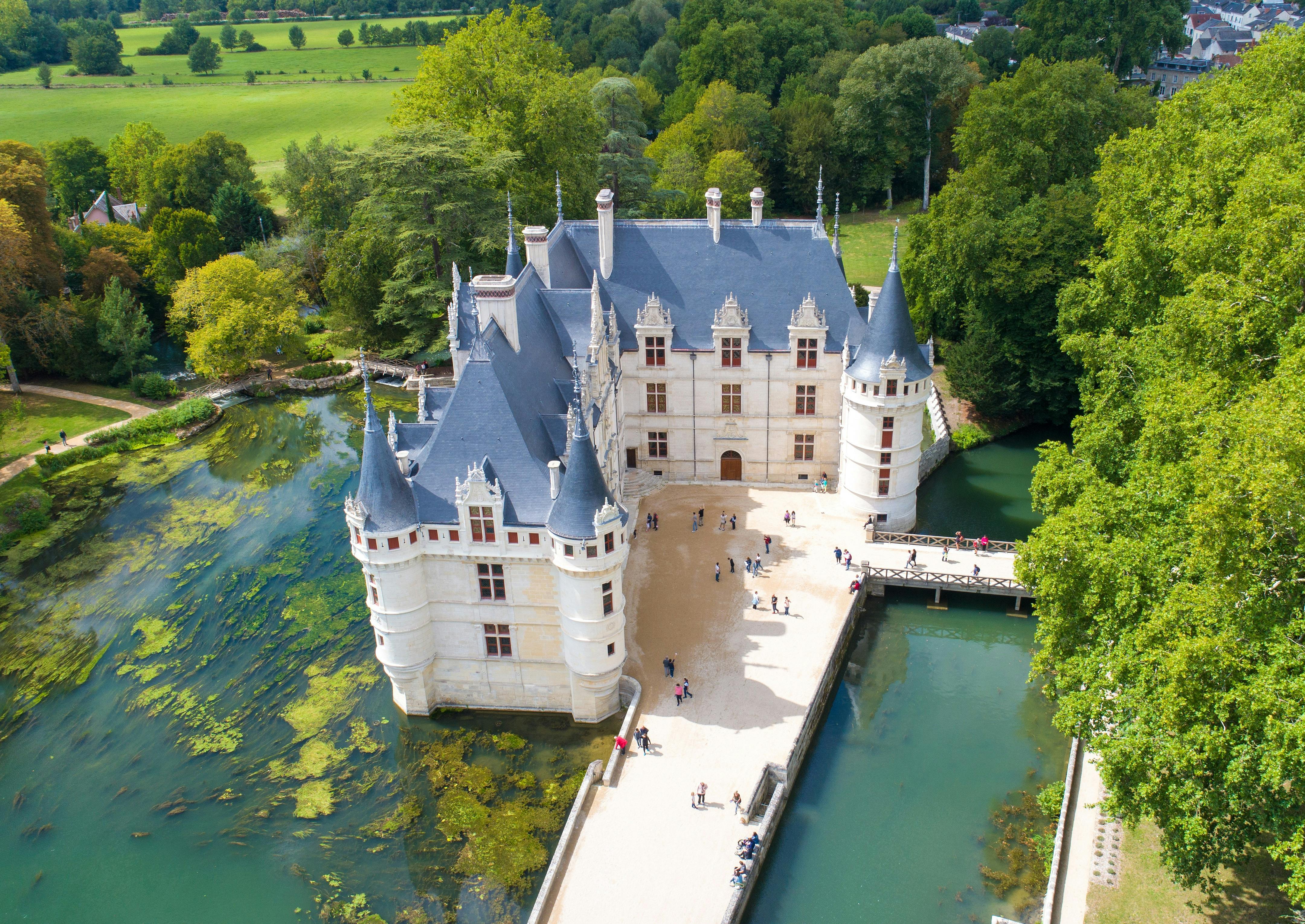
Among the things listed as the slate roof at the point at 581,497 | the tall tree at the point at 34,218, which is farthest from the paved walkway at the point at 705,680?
the tall tree at the point at 34,218

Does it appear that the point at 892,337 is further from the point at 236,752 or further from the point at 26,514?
the point at 26,514

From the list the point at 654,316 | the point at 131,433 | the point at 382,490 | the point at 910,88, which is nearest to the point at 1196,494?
the point at 382,490

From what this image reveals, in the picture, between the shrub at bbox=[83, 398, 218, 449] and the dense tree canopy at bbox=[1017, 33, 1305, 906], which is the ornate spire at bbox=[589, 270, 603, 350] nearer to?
the dense tree canopy at bbox=[1017, 33, 1305, 906]

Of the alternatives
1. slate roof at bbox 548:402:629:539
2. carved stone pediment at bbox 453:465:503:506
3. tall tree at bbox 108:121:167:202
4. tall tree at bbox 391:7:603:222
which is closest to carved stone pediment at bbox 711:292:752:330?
slate roof at bbox 548:402:629:539

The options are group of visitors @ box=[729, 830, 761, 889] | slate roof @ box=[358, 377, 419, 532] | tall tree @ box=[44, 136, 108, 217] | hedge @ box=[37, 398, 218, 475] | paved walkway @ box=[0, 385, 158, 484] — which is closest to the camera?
group of visitors @ box=[729, 830, 761, 889]

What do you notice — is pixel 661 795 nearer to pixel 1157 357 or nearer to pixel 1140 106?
pixel 1157 357

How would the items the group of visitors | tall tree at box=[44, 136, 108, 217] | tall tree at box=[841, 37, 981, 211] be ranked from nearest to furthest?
the group of visitors < tall tree at box=[841, 37, 981, 211] < tall tree at box=[44, 136, 108, 217]
